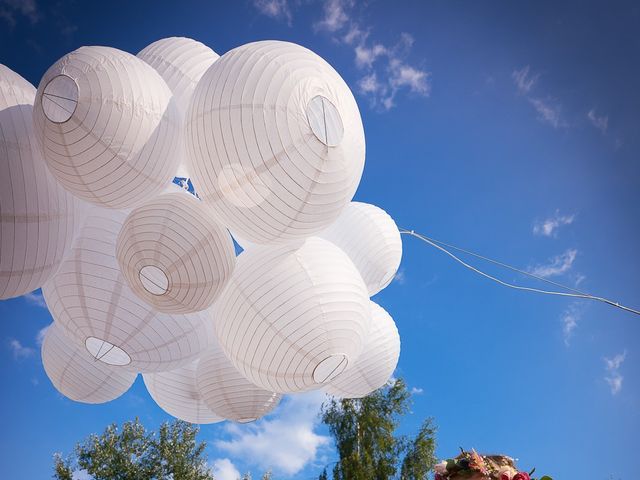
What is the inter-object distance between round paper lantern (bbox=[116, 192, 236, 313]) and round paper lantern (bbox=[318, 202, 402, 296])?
1.37 m

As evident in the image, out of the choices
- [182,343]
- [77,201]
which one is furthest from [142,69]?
[182,343]

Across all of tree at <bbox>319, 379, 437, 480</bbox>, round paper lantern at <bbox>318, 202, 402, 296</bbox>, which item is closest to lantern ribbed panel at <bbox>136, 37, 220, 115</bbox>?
round paper lantern at <bbox>318, 202, 402, 296</bbox>

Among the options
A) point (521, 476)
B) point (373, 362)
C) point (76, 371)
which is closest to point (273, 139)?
point (521, 476)

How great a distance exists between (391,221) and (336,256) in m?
1.34

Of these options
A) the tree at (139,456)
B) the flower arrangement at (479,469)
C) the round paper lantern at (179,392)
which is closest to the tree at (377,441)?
the tree at (139,456)

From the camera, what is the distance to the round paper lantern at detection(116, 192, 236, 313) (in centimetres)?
282

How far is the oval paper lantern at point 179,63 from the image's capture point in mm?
3549

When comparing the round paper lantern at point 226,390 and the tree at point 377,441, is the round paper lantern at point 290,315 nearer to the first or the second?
the round paper lantern at point 226,390

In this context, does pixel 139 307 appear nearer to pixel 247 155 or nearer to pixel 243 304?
pixel 243 304

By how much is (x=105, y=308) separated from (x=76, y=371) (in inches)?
44.1

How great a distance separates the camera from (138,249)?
2.82 meters

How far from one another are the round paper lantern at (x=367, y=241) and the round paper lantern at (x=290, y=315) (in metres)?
0.89

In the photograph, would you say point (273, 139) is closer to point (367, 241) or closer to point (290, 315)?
point (290, 315)

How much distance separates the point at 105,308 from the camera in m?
3.23
